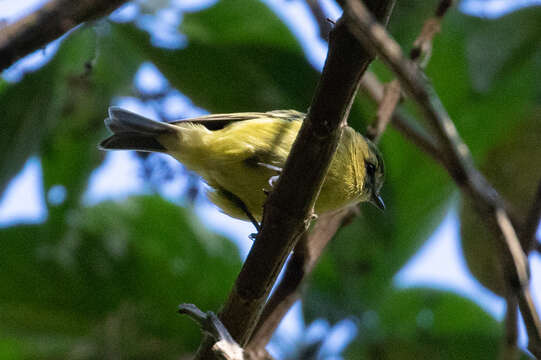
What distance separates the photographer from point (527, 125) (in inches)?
166

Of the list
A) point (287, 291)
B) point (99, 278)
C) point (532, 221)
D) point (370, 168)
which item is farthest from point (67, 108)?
point (532, 221)

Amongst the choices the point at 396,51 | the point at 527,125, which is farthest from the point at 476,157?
the point at 396,51

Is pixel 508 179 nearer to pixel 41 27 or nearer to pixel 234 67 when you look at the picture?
A: pixel 234 67

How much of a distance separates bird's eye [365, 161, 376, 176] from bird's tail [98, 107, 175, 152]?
105 cm

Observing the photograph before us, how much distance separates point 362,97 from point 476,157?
0.80 metres

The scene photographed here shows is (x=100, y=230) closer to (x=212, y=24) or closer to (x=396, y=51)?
(x=212, y=24)

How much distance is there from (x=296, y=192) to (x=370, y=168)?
187cm

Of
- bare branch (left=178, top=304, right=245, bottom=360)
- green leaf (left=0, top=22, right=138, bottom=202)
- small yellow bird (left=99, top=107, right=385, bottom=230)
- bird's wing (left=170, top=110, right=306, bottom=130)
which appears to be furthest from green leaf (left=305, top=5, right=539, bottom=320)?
bare branch (left=178, top=304, right=245, bottom=360)

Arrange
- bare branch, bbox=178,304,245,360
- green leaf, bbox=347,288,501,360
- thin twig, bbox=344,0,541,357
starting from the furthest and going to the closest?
green leaf, bbox=347,288,501,360 → bare branch, bbox=178,304,245,360 → thin twig, bbox=344,0,541,357

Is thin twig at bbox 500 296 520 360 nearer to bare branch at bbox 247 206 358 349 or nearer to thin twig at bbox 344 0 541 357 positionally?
thin twig at bbox 344 0 541 357

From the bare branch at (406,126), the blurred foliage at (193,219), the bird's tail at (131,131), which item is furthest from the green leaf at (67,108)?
the bare branch at (406,126)

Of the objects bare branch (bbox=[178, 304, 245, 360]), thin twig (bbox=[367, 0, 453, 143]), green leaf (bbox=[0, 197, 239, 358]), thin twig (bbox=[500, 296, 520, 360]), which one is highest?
thin twig (bbox=[500, 296, 520, 360])

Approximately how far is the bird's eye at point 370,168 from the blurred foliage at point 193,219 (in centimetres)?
21

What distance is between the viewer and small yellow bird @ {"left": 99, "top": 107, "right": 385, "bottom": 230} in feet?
10.9
